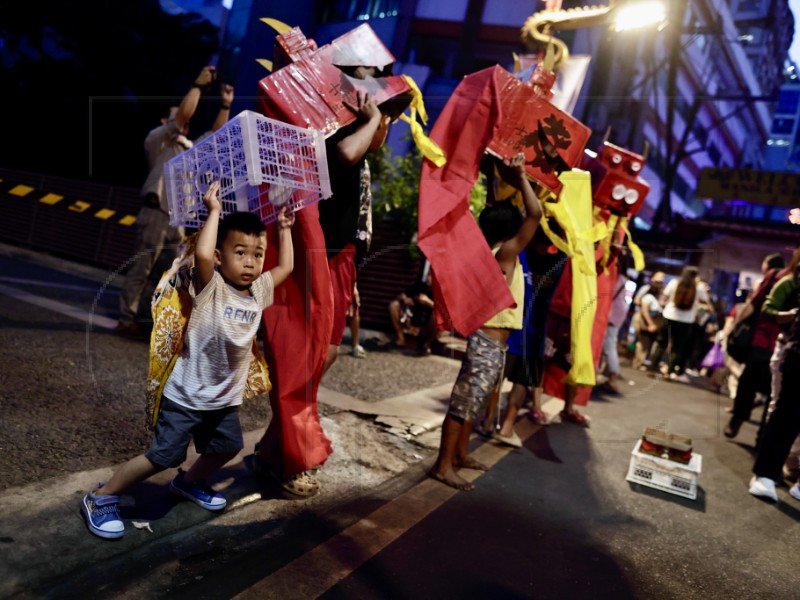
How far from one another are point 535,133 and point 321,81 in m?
1.33

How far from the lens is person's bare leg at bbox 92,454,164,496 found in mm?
2344

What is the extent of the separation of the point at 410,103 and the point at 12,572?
254 centimetres

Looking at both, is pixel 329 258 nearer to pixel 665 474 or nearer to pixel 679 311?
pixel 665 474

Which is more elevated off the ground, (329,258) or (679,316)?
(329,258)

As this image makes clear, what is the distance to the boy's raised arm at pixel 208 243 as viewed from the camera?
230cm

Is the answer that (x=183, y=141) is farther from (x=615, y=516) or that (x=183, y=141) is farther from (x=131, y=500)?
(x=615, y=516)

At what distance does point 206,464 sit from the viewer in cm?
260

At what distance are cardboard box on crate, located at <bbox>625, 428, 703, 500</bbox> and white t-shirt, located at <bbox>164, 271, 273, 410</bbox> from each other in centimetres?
304

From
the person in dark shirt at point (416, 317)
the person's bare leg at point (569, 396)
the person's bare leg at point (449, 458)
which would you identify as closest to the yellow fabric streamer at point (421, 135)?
the person's bare leg at point (449, 458)

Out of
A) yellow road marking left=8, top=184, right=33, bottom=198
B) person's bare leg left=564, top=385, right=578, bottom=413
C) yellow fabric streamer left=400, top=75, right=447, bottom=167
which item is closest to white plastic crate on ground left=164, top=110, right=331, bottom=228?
yellow fabric streamer left=400, top=75, right=447, bottom=167

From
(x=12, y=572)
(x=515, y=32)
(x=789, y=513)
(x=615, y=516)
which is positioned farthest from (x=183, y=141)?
(x=515, y=32)

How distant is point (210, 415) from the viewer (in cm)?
250

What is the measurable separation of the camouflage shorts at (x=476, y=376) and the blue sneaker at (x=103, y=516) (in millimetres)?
1877

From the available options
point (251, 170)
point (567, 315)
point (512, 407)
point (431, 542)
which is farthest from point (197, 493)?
point (567, 315)
